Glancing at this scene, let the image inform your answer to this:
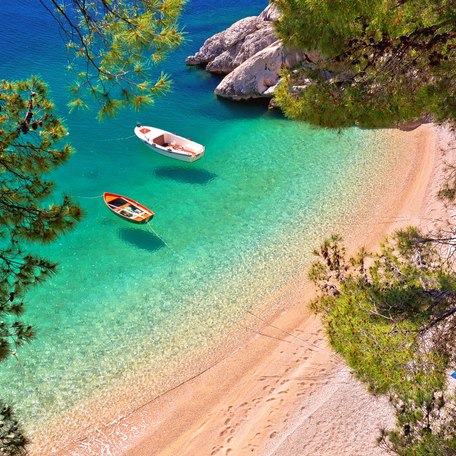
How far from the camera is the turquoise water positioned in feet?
40.8

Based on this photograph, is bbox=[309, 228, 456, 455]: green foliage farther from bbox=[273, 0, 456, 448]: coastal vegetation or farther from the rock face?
the rock face

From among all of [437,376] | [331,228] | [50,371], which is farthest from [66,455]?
[331,228]

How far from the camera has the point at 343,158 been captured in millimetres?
19922

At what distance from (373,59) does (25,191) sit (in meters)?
5.31

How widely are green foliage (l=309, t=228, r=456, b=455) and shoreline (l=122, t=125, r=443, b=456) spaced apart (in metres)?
3.63

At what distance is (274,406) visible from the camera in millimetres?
10930

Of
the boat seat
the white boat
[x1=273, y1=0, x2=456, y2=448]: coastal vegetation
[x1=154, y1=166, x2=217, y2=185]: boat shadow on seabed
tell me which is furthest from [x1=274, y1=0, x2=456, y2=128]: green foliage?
the boat seat

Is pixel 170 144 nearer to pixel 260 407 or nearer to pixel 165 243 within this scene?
pixel 165 243

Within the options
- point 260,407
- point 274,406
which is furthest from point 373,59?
point 260,407

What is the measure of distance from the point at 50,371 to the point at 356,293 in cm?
894

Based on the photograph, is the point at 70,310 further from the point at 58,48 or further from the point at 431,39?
the point at 58,48

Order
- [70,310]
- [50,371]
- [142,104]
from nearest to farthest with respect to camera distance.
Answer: [142,104] → [50,371] → [70,310]

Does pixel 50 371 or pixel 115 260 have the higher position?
pixel 115 260

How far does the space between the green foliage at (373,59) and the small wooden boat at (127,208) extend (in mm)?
10566
